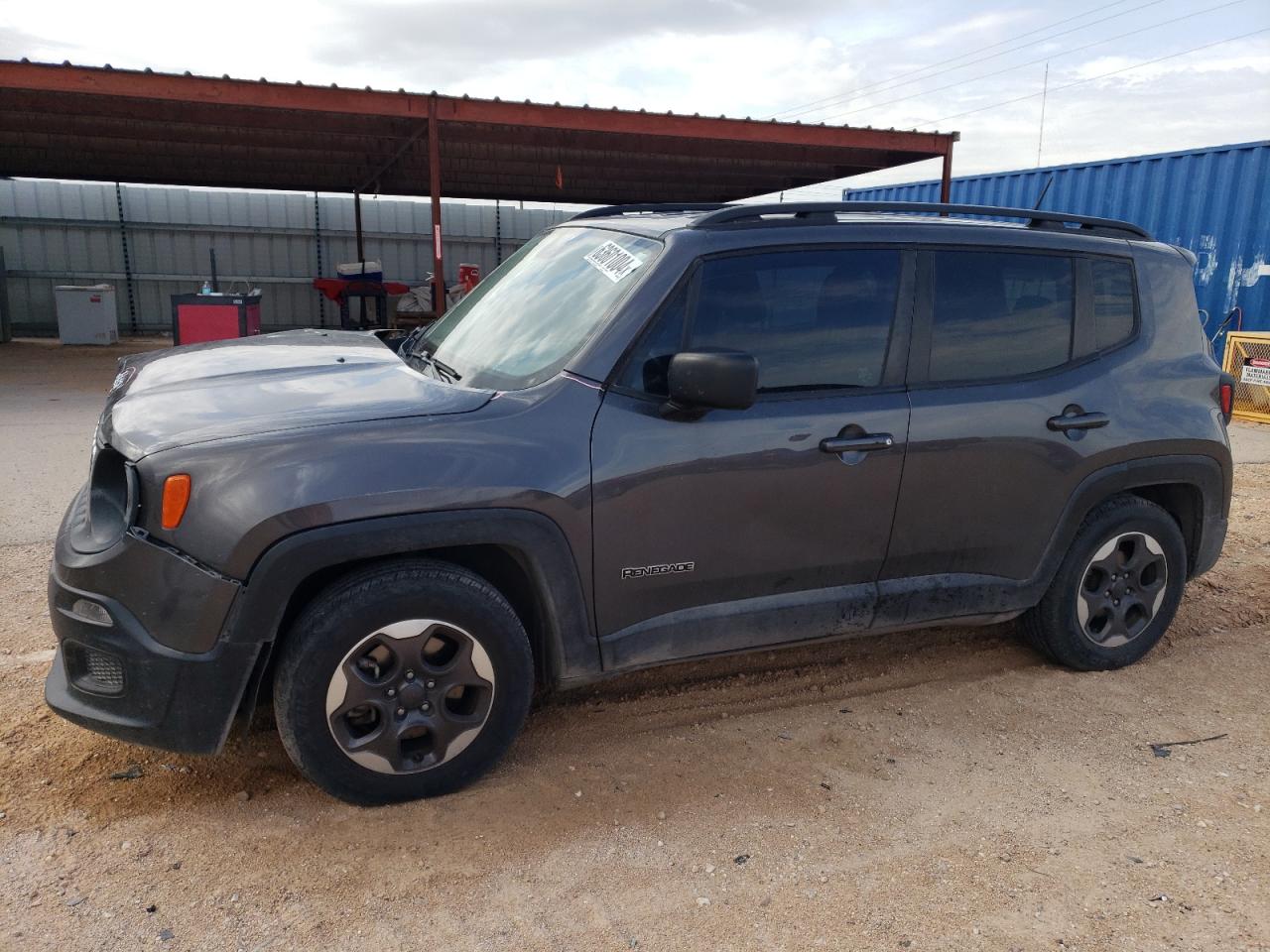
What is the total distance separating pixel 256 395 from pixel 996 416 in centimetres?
257

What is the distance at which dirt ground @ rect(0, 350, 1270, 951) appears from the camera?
236 centimetres

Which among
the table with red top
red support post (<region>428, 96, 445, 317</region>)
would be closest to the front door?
red support post (<region>428, 96, 445, 317</region>)

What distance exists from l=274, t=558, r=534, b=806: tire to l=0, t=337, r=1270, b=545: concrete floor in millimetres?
3573

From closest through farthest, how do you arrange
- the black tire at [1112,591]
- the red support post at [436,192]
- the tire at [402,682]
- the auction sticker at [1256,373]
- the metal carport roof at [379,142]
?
the tire at [402,682], the black tire at [1112,591], the auction sticker at [1256,373], the metal carport roof at [379,142], the red support post at [436,192]

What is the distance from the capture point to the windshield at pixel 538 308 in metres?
3.05

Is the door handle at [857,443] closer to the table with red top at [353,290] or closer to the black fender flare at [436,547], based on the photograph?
the black fender flare at [436,547]

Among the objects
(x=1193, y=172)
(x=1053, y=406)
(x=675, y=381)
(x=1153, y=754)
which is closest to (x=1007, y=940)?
(x=1153, y=754)

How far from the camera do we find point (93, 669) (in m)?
2.60

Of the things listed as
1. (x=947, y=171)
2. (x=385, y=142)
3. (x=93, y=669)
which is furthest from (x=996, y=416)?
(x=385, y=142)

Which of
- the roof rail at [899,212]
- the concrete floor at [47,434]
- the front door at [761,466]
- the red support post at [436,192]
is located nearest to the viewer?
the front door at [761,466]

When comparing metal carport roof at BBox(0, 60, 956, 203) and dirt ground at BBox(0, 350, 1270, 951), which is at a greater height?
metal carport roof at BBox(0, 60, 956, 203)

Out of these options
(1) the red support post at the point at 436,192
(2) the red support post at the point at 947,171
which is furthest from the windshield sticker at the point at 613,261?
(2) the red support post at the point at 947,171

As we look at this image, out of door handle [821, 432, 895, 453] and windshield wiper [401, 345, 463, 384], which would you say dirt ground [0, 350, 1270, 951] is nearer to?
door handle [821, 432, 895, 453]

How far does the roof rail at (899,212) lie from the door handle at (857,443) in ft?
2.55
